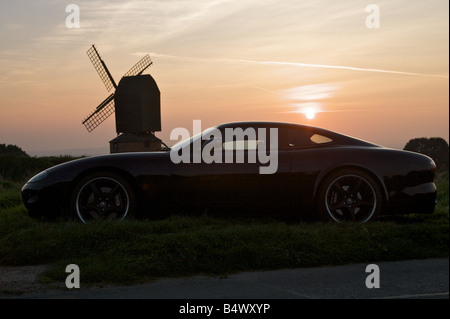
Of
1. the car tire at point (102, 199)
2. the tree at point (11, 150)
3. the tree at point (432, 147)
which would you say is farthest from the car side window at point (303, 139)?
the tree at point (432, 147)

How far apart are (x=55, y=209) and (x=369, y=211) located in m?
3.97

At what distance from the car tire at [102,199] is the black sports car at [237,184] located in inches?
0.5

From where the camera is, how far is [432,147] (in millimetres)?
39188

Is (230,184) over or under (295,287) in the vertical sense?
over

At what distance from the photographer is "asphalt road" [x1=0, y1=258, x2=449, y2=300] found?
3.86 meters

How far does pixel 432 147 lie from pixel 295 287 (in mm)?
38514

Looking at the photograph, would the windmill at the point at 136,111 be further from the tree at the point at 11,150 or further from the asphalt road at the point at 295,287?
the asphalt road at the point at 295,287

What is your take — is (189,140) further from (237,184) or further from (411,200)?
(411,200)

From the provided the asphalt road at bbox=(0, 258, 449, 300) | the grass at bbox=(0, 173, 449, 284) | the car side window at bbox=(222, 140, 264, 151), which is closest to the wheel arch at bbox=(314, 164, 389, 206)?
the grass at bbox=(0, 173, 449, 284)

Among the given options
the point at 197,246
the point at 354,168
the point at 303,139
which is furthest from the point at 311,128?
the point at 197,246

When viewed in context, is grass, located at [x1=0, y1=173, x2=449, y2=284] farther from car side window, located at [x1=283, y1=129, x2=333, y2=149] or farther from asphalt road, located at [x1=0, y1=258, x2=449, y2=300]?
A: car side window, located at [x1=283, y1=129, x2=333, y2=149]

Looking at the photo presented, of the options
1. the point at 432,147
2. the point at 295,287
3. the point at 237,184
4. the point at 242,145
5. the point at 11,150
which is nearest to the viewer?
the point at 295,287

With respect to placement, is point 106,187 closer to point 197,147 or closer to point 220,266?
point 197,147
